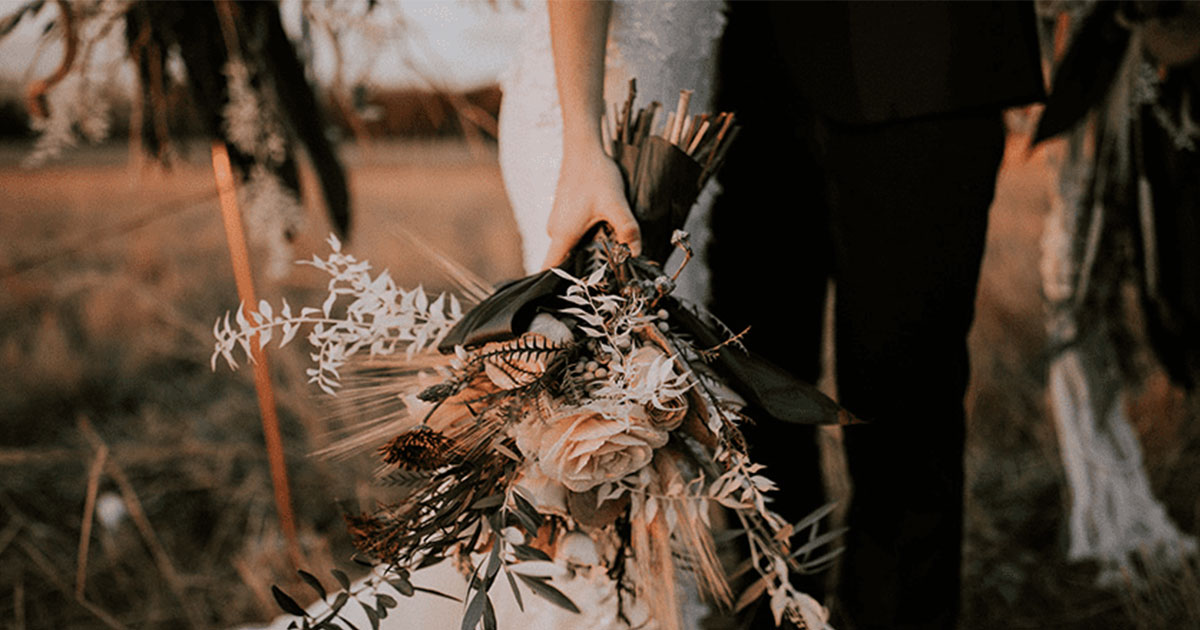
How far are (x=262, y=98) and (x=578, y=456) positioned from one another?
1.21m

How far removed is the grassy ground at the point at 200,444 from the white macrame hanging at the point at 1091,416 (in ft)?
0.25

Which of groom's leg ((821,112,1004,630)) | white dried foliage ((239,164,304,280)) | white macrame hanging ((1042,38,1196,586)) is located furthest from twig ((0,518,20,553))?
white macrame hanging ((1042,38,1196,586))

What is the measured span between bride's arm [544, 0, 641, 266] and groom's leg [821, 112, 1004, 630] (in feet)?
1.16

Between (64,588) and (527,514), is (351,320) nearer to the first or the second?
(527,514)

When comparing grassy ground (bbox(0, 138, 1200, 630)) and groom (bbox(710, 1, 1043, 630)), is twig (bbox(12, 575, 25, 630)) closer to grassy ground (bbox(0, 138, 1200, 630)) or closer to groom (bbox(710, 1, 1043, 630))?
grassy ground (bbox(0, 138, 1200, 630))

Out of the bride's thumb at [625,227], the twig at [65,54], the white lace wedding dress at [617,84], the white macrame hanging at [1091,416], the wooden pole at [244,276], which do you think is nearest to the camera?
the bride's thumb at [625,227]

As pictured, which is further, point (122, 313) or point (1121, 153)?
point (122, 313)

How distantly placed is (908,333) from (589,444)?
0.53 meters

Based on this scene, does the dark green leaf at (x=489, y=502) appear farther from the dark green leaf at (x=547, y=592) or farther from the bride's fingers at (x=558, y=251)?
the bride's fingers at (x=558, y=251)

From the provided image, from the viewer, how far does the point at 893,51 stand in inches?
36.6

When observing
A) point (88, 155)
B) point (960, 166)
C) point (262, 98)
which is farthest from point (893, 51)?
point (88, 155)

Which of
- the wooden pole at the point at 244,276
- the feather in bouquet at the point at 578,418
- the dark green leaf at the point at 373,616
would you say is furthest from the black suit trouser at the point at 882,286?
the wooden pole at the point at 244,276

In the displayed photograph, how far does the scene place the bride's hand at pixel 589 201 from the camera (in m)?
0.78

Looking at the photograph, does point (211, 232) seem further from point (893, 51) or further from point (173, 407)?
point (893, 51)
